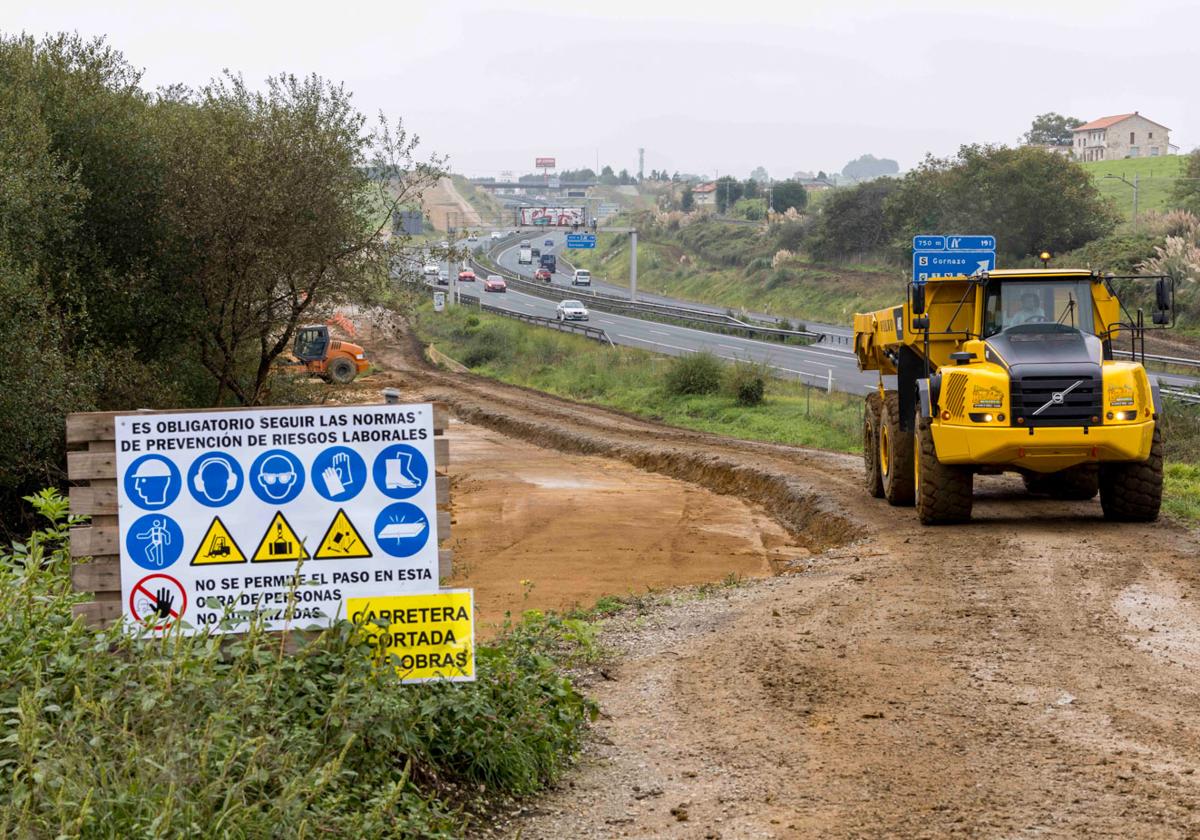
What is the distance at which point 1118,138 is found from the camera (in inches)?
5773

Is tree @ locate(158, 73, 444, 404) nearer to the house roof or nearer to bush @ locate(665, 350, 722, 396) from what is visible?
bush @ locate(665, 350, 722, 396)

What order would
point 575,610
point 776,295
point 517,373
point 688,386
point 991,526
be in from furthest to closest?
point 776,295 < point 517,373 < point 688,386 < point 991,526 < point 575,610

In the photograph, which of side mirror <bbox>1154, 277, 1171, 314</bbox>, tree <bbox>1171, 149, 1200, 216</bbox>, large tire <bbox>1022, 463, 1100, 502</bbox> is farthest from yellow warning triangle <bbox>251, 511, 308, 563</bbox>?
tree <bbox>1171, 149, 1200, 216</bbox>

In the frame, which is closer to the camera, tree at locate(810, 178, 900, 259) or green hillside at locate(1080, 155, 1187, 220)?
tree at locate(810, 178, 900, 259)

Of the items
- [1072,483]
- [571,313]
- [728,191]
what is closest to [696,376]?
[1072,483]

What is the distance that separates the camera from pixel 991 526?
16750mm

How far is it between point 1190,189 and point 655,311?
30.0 meters

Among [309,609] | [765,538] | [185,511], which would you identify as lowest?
[765,538]

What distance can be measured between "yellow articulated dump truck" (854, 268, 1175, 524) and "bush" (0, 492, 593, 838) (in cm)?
923

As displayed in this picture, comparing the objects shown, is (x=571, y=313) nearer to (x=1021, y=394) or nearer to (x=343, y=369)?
(x=343, y=369)

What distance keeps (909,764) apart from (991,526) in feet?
32.2

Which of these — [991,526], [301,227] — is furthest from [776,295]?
[991,526]

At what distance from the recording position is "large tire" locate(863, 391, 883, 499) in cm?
2008

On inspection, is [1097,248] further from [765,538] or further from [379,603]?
[379,603]
